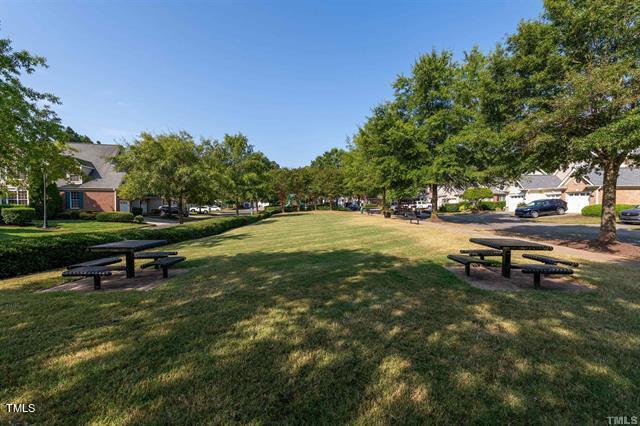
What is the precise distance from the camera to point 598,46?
32.1ft

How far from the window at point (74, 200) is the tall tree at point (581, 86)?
3957 cm

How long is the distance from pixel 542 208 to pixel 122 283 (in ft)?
116

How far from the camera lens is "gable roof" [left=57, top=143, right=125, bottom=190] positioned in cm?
2981

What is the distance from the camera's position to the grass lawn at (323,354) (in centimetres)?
230

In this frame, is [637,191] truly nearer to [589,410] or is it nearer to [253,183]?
[589,410]

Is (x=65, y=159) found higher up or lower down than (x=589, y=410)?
higher up

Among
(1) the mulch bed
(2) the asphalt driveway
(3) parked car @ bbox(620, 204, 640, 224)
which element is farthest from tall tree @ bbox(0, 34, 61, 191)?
(3) parked car @ bbox(620, 204, 640, 224)

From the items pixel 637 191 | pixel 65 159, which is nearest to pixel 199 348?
pixel 65 159

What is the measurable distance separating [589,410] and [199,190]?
2474 cm

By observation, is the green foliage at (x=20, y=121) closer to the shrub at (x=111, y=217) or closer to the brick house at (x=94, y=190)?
the shrub at (x=111, y=217)

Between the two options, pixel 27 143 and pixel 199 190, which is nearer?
Answer: pixel 27 143

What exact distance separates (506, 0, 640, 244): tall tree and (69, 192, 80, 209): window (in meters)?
39.6

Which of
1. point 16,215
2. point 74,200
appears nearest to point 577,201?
point 16,215

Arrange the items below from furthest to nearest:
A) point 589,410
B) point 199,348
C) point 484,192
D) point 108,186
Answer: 1. point 484,192
2. point 108,186
3. point 199,348
4. point 589,410
